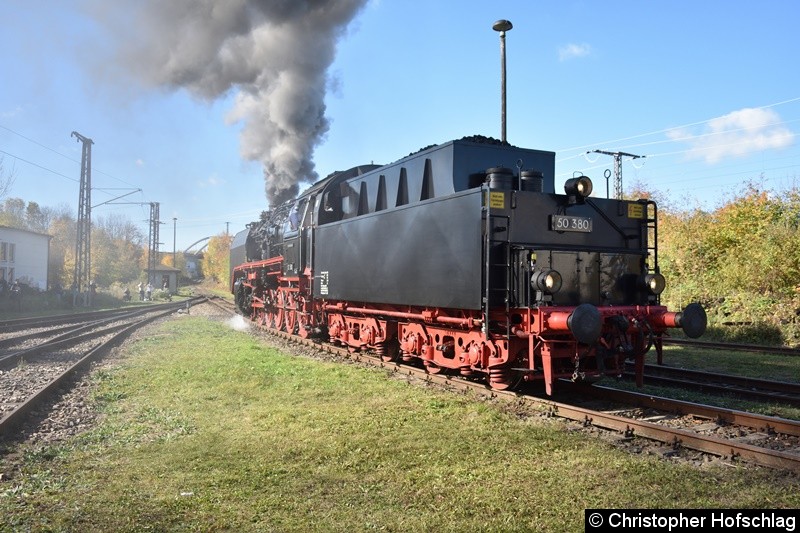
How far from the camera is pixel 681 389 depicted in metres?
8.18

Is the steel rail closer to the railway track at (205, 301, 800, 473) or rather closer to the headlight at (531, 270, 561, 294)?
the railway track at (205, 301, 800, 473)

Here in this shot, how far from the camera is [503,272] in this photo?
6.95 metres

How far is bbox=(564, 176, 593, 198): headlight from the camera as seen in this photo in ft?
23.4

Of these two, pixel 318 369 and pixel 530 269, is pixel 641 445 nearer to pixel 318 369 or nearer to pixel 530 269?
pixel 530 269

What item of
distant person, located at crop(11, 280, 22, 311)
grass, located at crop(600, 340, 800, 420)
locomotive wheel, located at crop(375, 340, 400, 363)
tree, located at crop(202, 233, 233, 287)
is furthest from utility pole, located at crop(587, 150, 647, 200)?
tree, located at crop(202, 233, 233, 287)

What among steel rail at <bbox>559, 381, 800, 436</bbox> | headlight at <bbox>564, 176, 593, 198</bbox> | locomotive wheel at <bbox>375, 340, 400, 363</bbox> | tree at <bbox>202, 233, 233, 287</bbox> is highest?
tree at <bbox>202, 233, 233, 287</bbox>

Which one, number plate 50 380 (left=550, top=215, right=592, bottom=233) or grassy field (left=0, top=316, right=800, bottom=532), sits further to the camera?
number plate 50 380 (left=550, top=215, right=592, bottom=233)

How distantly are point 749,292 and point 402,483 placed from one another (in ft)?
48.0

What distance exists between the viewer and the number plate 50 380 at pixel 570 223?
715 centimetres

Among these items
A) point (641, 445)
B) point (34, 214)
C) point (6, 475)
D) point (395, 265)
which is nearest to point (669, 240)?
point (395, 265)

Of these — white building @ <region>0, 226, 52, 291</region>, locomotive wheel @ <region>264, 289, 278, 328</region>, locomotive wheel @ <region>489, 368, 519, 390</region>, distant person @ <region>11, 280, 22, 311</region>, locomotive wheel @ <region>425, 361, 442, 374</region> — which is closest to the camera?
locomotive wheel @ <region>489, 368, 519, 390</region>

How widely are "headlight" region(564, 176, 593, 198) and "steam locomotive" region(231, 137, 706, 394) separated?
1cm

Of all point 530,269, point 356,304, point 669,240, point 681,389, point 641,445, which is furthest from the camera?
point 669,240

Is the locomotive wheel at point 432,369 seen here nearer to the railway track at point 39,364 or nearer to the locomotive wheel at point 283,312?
the railway track at point 39,364
